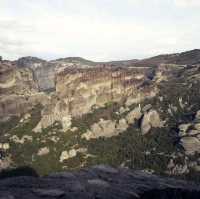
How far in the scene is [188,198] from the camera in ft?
238

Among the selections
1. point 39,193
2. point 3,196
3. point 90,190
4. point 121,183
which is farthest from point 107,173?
point 3,196

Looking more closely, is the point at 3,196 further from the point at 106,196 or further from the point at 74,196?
the point at 106,196

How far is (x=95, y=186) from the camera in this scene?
68.4m

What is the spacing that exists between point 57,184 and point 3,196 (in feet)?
34.3

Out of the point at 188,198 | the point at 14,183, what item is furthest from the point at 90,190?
the point at 188,198

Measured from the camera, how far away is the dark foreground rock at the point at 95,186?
64.7 meters

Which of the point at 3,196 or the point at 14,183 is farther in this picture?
the point at 14,183

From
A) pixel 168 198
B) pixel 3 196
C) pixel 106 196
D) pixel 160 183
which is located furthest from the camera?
pixel 160 183

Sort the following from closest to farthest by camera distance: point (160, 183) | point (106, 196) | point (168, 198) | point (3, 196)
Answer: point (3, 196)
point (106, 196)
point (168, 198)
point (160, 183)

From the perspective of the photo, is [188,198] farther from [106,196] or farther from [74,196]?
[74,196]

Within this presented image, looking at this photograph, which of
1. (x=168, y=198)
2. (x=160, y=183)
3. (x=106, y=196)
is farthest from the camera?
(x=160, y=183)

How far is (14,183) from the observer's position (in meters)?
68.7

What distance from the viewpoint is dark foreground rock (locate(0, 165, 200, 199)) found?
6469 cm

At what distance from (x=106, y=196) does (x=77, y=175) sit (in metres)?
10.4
